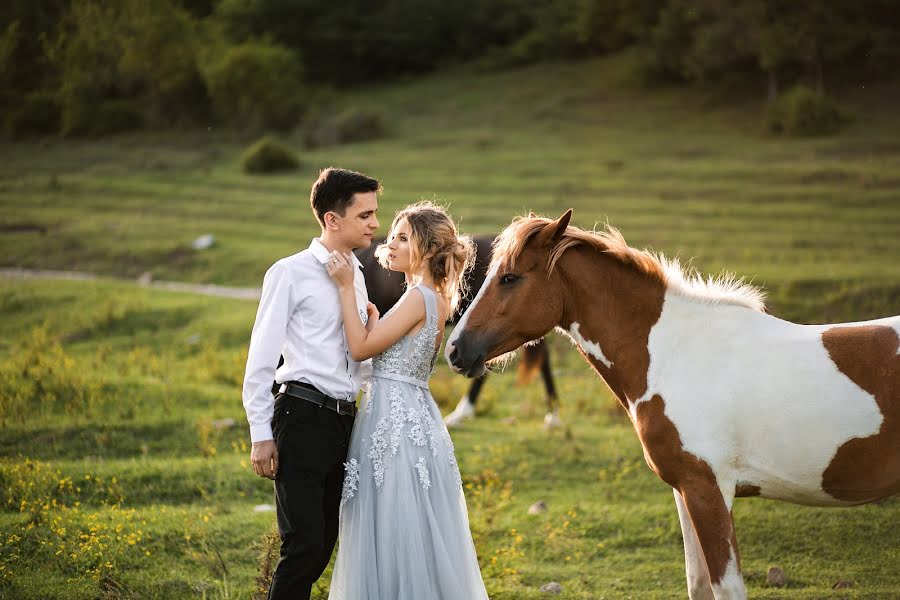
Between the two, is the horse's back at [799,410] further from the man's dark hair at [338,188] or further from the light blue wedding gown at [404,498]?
the man's dark hair at [338,188]

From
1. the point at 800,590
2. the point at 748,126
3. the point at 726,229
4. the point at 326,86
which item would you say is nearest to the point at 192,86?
the point at 326,86

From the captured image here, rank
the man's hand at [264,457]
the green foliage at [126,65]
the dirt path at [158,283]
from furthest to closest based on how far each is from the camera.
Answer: the green foliage at [126,65]
the dirt path at [158,283]
the man's hand at [264,457]

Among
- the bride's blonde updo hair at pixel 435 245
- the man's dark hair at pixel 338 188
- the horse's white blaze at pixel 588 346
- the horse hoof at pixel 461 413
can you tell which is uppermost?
the man's dark hair at pixel 338 188

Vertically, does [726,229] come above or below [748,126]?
below

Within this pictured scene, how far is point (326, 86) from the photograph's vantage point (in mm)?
24625

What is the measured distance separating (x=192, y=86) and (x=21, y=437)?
12040 millimetres

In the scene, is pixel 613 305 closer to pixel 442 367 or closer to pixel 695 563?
pixel 695 563

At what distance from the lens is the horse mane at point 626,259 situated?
3.50 meters

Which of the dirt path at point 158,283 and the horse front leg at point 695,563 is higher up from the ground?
the horse front leg at point 695,563

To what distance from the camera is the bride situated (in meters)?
3.29

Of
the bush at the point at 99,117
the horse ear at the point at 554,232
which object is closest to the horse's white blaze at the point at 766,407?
the horse ear at the point at 554,232

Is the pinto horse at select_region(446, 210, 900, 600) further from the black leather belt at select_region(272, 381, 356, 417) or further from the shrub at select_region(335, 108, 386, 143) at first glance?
the shrub at select_region(335, 108, 386, 143)

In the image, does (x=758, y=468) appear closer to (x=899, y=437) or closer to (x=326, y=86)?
(x=899, y=437)

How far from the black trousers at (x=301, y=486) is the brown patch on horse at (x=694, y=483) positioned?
1.26 m
